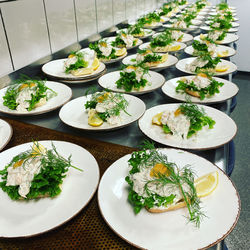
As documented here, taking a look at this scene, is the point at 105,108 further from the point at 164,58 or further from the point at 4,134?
the point at 164,58

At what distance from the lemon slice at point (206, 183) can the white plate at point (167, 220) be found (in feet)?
0.07

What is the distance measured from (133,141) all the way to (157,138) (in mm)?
131

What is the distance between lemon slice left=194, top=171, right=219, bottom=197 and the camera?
0.85m

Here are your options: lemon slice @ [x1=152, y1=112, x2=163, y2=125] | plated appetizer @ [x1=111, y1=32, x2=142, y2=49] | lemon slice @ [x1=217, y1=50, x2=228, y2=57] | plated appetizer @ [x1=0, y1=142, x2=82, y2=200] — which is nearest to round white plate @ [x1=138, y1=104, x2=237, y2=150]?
lemon slice @ [x1=152, y1=112, x2=163, y2=125]

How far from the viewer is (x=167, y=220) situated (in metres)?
0.81

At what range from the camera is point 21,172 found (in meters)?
0.88

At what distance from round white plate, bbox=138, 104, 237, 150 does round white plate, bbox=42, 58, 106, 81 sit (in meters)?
0.69

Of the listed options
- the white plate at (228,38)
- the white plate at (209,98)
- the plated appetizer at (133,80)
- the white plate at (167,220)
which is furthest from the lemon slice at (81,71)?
the white plate at (228,38)

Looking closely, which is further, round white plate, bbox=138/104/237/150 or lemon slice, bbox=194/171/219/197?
round white plate, bbox=138/104/237/150

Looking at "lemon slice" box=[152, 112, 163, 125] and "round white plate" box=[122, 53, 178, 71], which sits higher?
"lemon slice" box=[152, 112, 163, 125]

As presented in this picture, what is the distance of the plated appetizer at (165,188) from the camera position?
0.81m

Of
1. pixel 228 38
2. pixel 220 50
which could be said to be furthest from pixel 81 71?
pixel 228 38

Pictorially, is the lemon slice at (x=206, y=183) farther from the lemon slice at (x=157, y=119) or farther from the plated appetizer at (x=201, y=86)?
the plated appetizer at (x=201, y=86)

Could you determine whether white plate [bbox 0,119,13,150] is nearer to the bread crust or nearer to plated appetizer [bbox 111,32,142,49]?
the bread crust
